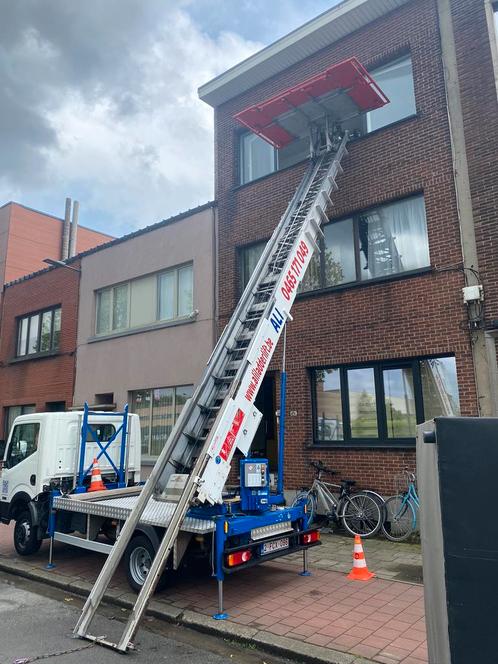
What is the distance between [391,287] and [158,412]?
706 cm

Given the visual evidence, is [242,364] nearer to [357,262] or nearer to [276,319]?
[276,319]

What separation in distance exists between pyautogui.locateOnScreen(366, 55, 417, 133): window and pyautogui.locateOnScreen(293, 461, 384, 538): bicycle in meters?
7.13

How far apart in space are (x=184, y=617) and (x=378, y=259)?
7.38 meters

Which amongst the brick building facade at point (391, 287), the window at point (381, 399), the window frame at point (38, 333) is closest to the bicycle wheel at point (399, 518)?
the brick building facade at point (391, 287)

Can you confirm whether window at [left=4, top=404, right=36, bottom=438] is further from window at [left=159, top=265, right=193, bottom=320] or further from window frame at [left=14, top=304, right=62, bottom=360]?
window at [left=159, top=265, right=193, bottom=320]

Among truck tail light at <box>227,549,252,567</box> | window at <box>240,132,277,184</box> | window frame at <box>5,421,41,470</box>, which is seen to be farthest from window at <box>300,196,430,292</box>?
truck tail light at <box>227,549,252,567</box>

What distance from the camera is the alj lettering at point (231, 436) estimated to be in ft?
18.9

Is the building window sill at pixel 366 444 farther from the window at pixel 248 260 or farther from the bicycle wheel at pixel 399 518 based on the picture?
the window at pixel 248 260

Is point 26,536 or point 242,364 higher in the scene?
point 242,364

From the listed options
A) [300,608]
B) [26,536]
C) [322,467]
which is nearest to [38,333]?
[26,536]

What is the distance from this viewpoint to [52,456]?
8453mm

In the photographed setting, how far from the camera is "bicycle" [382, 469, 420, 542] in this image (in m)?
8.52

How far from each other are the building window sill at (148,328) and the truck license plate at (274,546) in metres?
7.47

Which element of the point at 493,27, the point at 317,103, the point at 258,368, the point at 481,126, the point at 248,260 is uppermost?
the point at 493,27
